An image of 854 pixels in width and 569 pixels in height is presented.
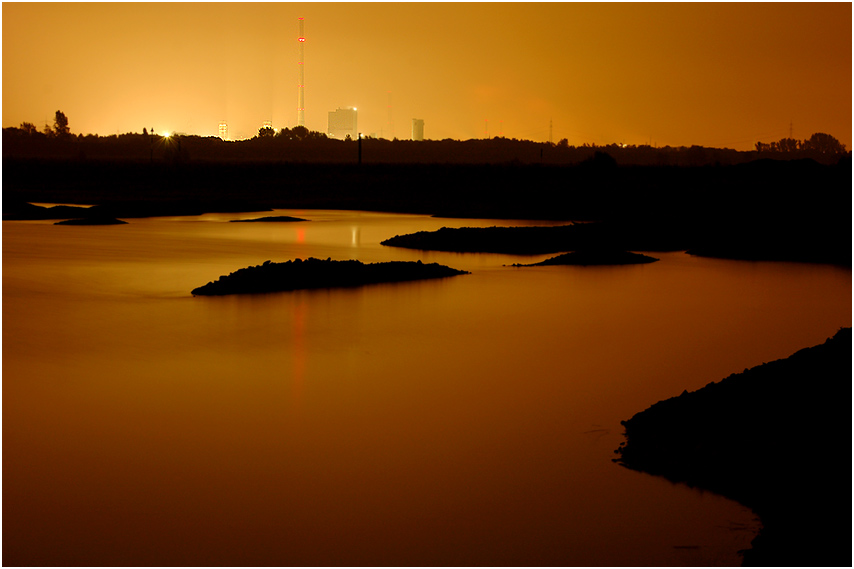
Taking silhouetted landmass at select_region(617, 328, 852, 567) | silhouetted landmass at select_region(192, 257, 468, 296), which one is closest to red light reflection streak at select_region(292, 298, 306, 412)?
silhouetted landmass at select_region(192, 257, 468, 296)

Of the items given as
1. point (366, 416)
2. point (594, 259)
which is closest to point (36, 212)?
point (594, 259)

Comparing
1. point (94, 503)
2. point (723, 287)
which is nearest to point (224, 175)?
point (723, 287)

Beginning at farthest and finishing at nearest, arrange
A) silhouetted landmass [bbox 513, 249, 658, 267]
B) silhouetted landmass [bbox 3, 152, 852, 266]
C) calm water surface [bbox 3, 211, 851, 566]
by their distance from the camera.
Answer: silhouetted landmass [bbox 3, 152, 852, 266] < silhouetted landmass [bbox 513, 249, 658, 267] < calm water surface [bbox 3, 211, 851, 566]

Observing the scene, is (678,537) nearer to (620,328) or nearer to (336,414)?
(336,414)

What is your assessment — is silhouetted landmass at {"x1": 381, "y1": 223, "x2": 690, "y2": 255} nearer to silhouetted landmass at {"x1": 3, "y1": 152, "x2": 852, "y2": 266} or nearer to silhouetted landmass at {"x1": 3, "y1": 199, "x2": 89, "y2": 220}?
silhouetted landmass at {"x1": 3, "y1": 152, "x2": 852, "y2": 266}

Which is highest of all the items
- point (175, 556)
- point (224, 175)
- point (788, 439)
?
point (224, 175)

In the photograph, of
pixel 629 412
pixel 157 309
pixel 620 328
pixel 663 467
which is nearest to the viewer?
pixel 663 467

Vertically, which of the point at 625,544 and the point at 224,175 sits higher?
the point at 224,175

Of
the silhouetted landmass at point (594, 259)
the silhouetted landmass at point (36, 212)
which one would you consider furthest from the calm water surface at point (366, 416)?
the silhouetted landmass at point (36, 212)
